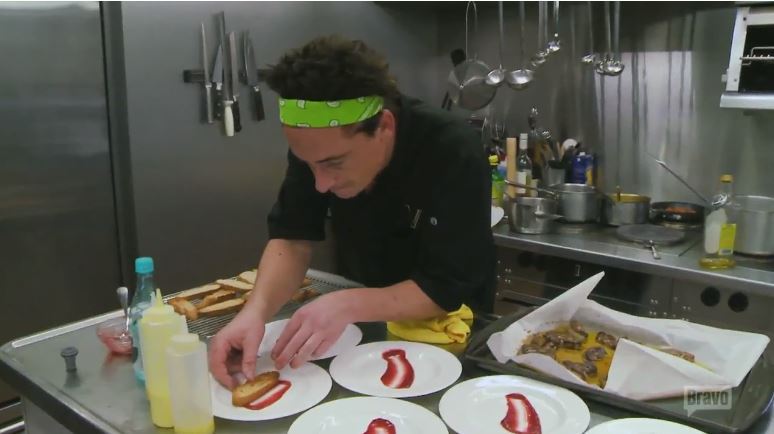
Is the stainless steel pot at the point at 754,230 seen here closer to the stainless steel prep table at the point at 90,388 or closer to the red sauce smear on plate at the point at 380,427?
the stainless steel prep table at the point at 90,388

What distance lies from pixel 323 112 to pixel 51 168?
139 cm

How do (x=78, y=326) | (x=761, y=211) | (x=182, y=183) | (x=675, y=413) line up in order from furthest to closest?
(x=182, y=183)
(x=761, y=211)
(x=78, y=326)
(x=675, y=413)

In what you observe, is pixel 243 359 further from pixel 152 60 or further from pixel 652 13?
pixel 652 13

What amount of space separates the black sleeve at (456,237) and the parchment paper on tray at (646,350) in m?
0.13

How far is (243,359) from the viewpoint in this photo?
45.6 inches

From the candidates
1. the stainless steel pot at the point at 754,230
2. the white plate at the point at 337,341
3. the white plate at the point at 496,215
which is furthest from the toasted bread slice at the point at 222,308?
the stainless steel pot at the point at 754,230

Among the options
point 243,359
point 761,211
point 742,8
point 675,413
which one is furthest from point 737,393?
point 742,8

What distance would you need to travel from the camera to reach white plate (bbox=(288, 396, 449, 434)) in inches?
39.0

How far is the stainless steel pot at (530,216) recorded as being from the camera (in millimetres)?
2430

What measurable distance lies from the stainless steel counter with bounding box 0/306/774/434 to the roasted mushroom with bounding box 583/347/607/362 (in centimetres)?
12

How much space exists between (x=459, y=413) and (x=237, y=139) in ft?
5.75

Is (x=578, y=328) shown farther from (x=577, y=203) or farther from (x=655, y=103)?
(x=655, y=103)

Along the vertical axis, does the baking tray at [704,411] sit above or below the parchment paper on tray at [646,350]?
below

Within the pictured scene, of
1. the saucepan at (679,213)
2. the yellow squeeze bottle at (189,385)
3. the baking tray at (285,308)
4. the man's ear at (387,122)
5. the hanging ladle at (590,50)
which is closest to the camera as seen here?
the yellow squeeze bottle at (189,385)
